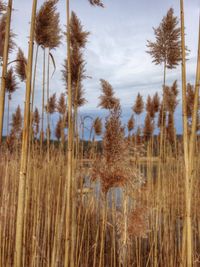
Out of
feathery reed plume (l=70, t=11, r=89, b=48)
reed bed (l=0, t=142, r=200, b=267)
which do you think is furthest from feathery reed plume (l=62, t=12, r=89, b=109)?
reed bed (l=0, t=142, r=200, b=267)

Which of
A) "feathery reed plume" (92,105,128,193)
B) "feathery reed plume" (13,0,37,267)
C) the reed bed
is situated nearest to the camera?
"feathery reed plume" (13,0,37,267)

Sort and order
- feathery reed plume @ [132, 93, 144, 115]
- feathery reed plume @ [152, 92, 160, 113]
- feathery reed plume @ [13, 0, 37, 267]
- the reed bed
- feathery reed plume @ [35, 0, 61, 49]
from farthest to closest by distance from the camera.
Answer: feathery reed plume @ [132, 93, 144, 115], feathery reed plume @ [152, 92, 160, 113], feathery reed plume @ [35, 0, 61, 49], the reed bed, feathery reed plume @ [13, 0, 37, 267]

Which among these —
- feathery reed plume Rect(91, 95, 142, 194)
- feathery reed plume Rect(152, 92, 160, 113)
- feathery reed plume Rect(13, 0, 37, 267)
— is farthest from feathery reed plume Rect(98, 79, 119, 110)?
feathery reed plume Rect(152, 92, 160, 113)

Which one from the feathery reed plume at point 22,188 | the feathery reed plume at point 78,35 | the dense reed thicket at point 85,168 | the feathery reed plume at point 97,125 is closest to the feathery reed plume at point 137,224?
the dense reed thicket at point 85,168

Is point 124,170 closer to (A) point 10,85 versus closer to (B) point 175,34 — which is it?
(B) point 175,34

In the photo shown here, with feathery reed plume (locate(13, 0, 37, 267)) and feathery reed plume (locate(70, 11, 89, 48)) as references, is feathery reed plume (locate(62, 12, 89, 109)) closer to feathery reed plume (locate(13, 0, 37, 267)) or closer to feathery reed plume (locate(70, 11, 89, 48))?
feathery reed plume (locate(70, 11, 89, 48))

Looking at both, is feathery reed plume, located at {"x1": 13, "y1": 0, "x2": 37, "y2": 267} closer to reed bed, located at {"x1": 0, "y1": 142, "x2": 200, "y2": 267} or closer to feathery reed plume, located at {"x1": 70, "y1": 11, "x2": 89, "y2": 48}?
reed bed, located at {"x1": 0, "y1": 142, "x2": 200, "y2": 267}

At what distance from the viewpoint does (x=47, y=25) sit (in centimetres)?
194

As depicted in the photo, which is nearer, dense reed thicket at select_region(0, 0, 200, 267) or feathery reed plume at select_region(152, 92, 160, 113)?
dense reed thicket at select_region(0, 0, 200, 267)

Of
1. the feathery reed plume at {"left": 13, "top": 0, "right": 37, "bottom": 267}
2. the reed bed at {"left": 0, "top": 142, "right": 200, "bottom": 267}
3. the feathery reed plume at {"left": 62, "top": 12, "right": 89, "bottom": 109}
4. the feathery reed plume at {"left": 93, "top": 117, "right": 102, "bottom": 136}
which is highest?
the feathery reed plume at {"left": 62, "top": 12, "right": 89, "bottom": 109}

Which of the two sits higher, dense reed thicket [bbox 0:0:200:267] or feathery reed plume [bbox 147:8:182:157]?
feathery reed plume [bbox 147:8:182:157]

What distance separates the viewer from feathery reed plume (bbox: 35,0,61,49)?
75.0 inches

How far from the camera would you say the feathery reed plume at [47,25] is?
191 cm

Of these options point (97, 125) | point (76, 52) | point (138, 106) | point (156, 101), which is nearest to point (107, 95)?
point (76, 52)
